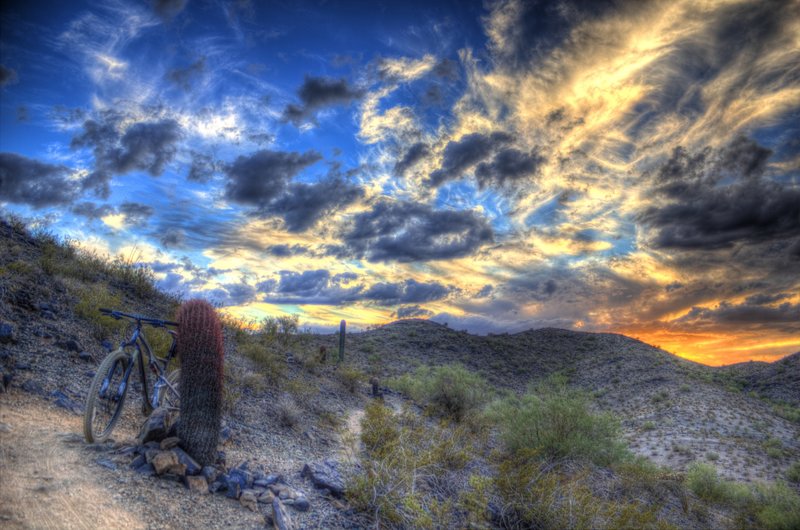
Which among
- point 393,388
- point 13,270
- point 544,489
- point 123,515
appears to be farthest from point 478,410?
point 13,270

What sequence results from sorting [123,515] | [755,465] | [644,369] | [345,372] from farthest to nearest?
[644,369], [755,465], [345,372], [123,515]

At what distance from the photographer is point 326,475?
656 cm

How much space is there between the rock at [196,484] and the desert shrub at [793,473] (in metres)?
20.5

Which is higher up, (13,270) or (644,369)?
(13,270)

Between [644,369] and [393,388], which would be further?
[644,369]

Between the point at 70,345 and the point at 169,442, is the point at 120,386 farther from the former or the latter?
the point at 70,345

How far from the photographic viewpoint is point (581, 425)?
11531mm

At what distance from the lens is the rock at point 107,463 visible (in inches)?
186

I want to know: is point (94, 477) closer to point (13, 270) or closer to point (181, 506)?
point (181, 506)

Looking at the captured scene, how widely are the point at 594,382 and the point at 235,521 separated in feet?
116

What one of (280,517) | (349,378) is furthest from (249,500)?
(349,378)

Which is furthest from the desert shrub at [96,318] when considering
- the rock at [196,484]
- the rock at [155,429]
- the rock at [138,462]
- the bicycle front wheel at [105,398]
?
the rock at [196,484]

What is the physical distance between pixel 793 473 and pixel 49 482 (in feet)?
73.1

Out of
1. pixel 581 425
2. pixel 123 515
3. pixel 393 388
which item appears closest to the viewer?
pixel 123 515
